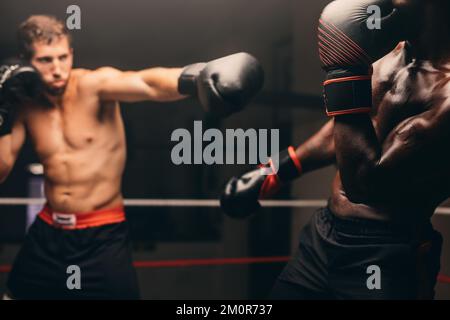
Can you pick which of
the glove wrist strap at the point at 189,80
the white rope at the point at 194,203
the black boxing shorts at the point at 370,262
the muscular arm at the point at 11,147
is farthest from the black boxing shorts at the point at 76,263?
the black boxing shorts at the point at 370,262

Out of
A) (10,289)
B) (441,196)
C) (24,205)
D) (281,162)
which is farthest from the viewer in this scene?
(24,205)

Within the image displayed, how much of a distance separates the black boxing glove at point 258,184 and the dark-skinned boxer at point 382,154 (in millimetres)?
169

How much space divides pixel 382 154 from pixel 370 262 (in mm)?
312

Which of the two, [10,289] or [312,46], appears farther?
[312,46]

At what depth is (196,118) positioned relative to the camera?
69.3 inches

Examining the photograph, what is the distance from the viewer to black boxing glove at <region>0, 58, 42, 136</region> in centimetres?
156

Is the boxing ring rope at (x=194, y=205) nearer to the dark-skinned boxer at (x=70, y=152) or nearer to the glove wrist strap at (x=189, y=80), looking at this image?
the dark-skinned boxer at (x=70, y=152)

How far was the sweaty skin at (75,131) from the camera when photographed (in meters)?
1.63


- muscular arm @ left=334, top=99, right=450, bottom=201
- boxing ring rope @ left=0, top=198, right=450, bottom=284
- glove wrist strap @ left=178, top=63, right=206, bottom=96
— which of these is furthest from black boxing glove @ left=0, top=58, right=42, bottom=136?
muscular arm @ left=334, top=99, right=450, bottom=201

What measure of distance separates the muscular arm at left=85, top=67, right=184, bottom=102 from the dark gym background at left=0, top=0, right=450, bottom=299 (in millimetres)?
95
